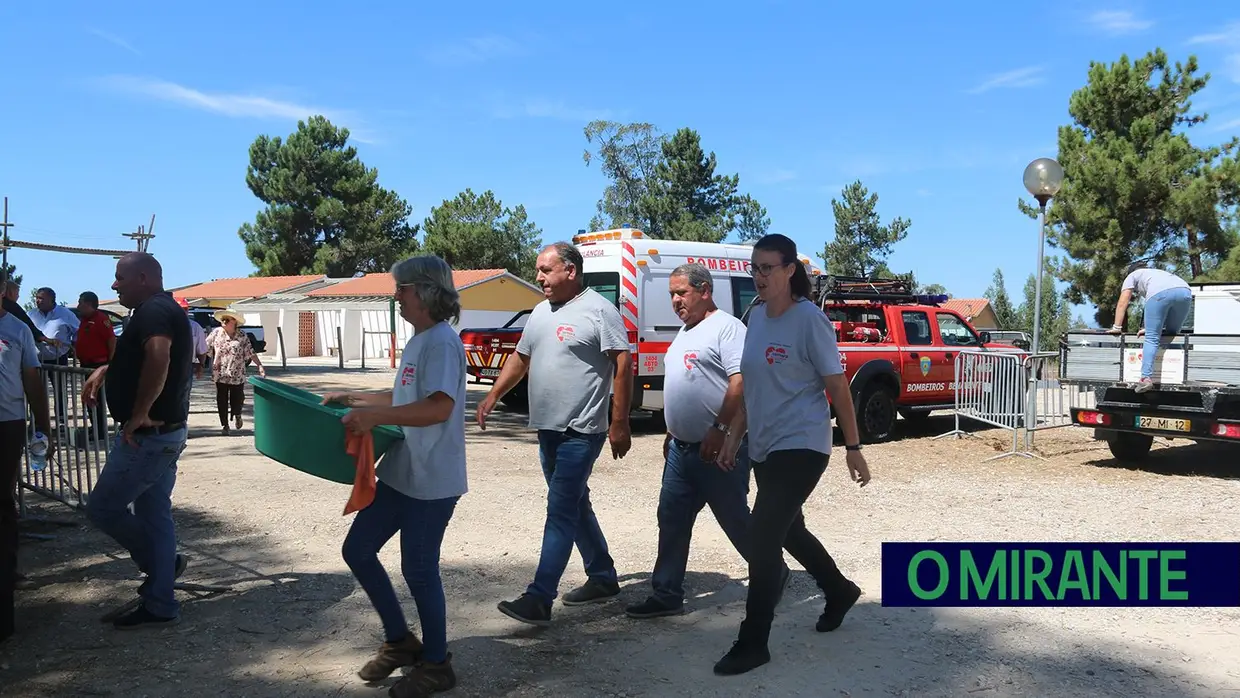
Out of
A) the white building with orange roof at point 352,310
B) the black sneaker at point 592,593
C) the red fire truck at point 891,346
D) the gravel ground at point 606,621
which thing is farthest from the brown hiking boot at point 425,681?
the white building with orange roof at point 352,310

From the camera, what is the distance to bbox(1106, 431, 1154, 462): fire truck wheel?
9898 mm

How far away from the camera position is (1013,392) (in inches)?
434

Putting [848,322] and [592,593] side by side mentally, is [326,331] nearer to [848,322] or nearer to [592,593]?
[848,322]

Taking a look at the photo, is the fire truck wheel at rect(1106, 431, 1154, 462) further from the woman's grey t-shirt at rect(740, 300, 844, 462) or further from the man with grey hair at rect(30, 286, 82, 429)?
the man with grey hair at rect(30, 286, 82, 429)

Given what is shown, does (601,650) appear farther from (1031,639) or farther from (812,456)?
(1031,639)

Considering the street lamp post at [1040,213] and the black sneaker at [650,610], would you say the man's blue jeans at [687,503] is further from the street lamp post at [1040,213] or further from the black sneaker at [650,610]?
the street lamp post at [1040,213]

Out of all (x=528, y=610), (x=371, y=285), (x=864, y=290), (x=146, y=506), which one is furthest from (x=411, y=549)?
(x=371, y=285)

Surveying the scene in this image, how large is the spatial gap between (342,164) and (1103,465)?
51.9 m

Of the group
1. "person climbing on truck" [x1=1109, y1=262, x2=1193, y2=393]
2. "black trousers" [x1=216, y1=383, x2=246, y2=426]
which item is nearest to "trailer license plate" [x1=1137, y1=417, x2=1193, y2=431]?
"person climbing on truck" [x1=1109, y1=262, x2=1193, y2=393]

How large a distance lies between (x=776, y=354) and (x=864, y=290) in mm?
9048

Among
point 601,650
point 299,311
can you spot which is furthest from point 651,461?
point 299,311

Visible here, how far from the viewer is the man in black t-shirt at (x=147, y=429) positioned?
432 centimetres

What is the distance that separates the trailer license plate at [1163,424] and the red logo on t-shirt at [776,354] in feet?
22.5

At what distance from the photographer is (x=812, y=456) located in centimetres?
384
